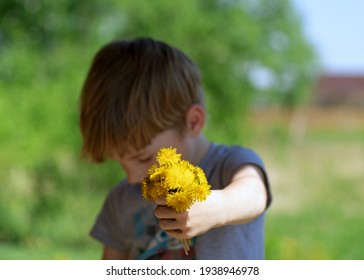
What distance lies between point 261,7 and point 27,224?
97.6 inches

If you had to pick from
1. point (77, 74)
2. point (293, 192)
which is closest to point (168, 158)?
point (77, 74)

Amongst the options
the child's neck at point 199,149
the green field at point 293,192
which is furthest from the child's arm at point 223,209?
the green field at point 293,192

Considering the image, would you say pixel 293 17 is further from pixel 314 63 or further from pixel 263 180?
pixel 263 180

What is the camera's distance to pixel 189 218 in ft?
2.29

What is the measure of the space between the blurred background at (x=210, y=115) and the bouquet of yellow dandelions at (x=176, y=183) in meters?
2.17

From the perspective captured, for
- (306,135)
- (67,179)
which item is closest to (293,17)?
(306,135)

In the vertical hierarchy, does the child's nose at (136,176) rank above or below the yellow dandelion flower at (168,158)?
above

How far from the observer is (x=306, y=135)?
6.39 meters

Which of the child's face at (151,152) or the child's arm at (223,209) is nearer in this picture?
the child's arm at (223,209)

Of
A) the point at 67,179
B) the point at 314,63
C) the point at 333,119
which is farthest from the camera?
the point at 333,119

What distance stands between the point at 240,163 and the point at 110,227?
36cm

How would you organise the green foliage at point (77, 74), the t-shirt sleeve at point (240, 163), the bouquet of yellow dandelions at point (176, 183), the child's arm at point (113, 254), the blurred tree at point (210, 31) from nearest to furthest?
the bouquet of yellow dandelions at point (176, 183), the t-shirt sleeve at point (240, 163), the child's arm at point (113, 254), the green foliage at point (77, 74), the blurred tree at point (210, 31)

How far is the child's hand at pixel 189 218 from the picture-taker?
26.7 inches

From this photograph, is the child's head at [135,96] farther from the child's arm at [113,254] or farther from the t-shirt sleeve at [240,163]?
the child's arm at [113,254]
